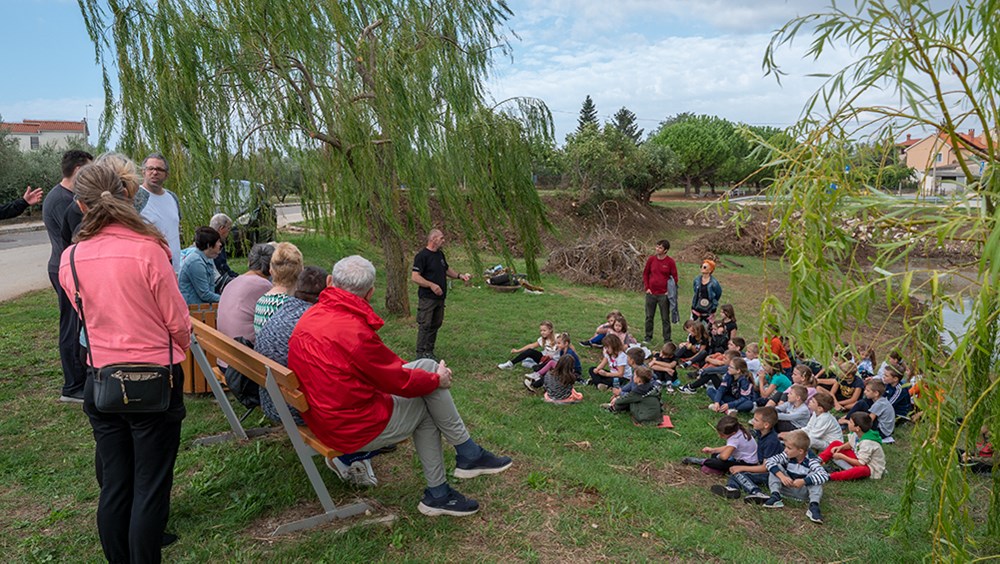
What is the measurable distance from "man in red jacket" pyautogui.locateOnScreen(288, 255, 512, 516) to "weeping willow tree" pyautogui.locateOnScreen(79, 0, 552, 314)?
442 centimetres

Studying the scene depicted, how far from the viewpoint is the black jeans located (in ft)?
25.8

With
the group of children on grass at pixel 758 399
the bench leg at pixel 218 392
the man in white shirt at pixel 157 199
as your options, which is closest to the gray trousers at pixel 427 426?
the bench leg at pixel 218 392

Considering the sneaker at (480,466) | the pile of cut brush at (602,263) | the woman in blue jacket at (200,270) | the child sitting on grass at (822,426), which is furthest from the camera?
the pile of cut brush at (602,263)

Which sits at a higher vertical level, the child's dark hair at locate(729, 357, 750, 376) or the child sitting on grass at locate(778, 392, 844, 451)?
the child's dark hair at locate(729, 357, 750, 376)

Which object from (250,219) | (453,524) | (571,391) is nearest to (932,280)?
(453,524)

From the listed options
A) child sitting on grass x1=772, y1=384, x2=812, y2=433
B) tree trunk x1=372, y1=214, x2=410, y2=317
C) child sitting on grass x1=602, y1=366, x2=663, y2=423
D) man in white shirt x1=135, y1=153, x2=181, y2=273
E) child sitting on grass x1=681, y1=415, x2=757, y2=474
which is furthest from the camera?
tree trunk x1=372, y1=214, x2=410, y2=317

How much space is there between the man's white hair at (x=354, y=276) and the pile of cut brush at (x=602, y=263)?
13803mm

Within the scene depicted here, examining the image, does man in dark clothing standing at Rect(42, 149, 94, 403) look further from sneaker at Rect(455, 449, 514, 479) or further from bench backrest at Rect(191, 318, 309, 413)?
sneaker at Rect(455, 449, 514, 479)

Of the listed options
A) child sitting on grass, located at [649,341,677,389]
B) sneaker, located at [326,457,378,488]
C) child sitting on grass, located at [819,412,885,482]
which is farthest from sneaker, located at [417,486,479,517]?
child sitting on grass, located at [649,341,677,389]

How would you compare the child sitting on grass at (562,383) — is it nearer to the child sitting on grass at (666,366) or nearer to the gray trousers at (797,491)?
the child sitting on grass at (666,366)

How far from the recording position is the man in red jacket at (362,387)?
321 cm

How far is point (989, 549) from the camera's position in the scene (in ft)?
12.0

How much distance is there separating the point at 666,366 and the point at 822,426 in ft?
7.93

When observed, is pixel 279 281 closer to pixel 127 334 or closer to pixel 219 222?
pixel 127 334
